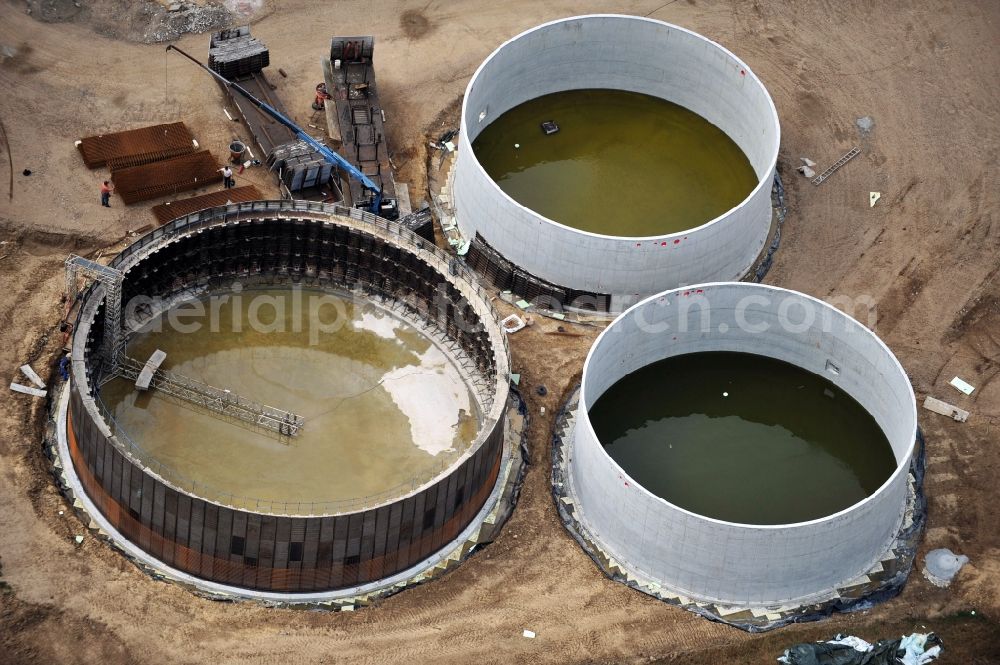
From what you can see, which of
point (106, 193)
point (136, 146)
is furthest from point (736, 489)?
point (136, 146)

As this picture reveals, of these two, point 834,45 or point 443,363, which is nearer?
point 443,363

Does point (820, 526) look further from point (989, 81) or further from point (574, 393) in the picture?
point (989, 81)

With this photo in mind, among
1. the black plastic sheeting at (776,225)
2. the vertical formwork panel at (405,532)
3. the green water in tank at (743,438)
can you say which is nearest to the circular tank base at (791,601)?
the green water in tank at (743,438)

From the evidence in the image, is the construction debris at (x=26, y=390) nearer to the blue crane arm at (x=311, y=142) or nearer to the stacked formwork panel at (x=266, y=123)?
the stacked formwork panel at (x=266, y=123)

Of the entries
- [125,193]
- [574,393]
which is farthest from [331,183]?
[574,393]

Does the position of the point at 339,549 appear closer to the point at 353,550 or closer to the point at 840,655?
the point at 353,550

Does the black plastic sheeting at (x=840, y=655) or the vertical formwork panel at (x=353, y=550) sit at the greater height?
the vertical formwork panel at (x=353, y=550)

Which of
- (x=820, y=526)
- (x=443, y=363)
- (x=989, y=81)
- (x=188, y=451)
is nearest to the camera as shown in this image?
(x=820, y=526)

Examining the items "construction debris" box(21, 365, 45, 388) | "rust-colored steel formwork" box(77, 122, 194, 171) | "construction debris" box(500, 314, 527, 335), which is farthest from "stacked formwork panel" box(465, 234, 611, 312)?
"construction debris" box(21, 365, 45, 388)
